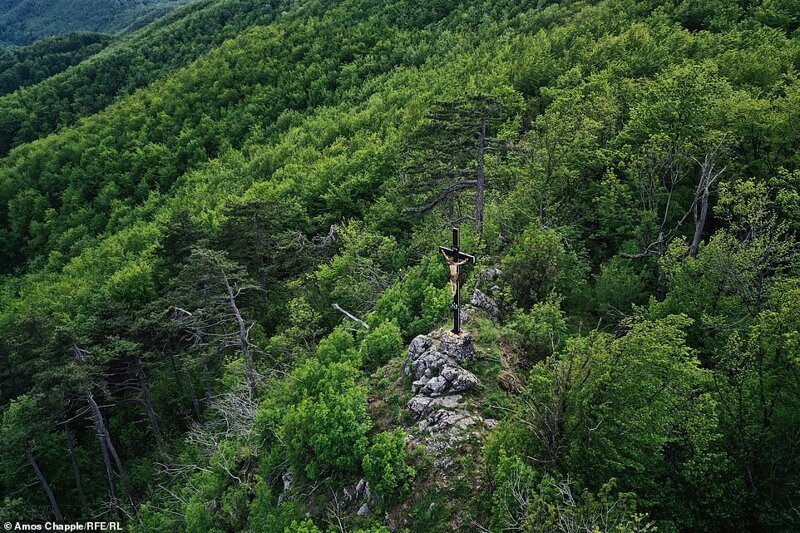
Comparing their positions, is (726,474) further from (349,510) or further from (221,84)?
(221,84)

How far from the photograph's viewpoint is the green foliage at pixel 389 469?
11219mm

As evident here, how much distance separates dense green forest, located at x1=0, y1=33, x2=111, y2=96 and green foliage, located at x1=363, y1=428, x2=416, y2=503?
440 feet

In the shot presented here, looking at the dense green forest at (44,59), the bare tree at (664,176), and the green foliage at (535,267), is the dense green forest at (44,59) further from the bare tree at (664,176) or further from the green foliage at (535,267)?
the bare tree at (664,176)

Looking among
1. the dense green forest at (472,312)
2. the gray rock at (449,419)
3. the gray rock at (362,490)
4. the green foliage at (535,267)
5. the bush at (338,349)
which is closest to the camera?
the dense green forest at (472,312)

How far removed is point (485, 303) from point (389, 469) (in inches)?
273

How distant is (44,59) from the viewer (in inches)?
4486

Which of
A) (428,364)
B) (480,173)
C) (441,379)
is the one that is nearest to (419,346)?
(428,364)

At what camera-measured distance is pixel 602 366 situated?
10484 millimetres

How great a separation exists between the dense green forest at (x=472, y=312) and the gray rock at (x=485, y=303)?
14 centimetres

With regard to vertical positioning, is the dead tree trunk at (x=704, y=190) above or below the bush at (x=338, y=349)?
above

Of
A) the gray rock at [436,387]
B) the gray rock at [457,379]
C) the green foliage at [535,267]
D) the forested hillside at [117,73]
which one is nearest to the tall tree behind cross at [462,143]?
the green foliage at [535,267]

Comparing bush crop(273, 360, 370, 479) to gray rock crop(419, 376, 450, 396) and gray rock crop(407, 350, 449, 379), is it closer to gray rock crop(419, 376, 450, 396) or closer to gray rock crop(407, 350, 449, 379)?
gray rock crop(407, 350, 449, 379)

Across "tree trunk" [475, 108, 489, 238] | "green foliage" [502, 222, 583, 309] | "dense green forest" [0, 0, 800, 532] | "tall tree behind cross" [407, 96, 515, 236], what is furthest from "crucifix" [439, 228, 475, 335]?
"tree trunk" [475, 108, 489, 238]

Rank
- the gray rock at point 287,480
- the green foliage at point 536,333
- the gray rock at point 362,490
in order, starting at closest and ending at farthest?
the gray rock at point 362,490, the gray rock at point 287,480, the green foliage at point 536,333
